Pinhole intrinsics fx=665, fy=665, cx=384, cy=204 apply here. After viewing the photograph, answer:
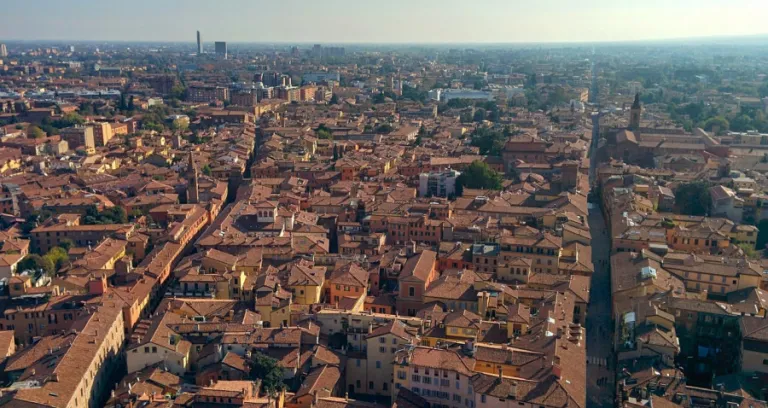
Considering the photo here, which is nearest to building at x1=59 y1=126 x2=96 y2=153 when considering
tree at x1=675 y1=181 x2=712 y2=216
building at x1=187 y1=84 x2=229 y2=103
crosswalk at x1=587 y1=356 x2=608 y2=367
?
building at x1=187 y1=84 x2=229 y2=103

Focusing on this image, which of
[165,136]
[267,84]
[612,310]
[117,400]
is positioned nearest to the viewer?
Result: [117,400]

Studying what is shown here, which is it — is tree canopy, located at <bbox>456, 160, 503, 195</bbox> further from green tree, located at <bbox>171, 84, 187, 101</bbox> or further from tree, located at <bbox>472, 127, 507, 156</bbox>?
green tree, located at <bbox>171, 84, 187, 101</bbox>

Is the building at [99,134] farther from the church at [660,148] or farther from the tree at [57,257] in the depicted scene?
the church at [660,148]

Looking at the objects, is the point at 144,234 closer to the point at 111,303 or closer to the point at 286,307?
the point at 111,303

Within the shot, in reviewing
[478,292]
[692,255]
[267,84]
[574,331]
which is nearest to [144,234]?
[478,292]

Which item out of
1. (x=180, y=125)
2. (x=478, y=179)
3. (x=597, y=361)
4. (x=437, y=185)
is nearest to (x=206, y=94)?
(x=180, y=125)
